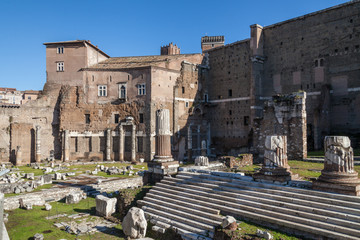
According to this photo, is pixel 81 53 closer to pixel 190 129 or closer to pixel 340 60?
pixel 190 129

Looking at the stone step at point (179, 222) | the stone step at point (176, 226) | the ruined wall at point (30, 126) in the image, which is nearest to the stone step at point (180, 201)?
the stone step at point (179, 222)

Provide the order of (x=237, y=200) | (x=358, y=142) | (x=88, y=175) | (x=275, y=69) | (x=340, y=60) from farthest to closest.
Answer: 1. (x=275, y=69)
2. (x=340, y=60)
3. (x=358, y=142)
4. (x=88, y=175)
5. (x=237, y=200)

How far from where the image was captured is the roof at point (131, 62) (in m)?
30.6

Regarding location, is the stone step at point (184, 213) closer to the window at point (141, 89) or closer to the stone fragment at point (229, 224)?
the stone fragment at point (229, 224)

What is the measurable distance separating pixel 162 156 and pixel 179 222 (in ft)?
17.3

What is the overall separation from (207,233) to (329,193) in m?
3.81

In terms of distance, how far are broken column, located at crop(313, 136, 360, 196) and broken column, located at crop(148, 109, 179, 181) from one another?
7.32m

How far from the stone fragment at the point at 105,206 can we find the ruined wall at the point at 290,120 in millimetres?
12996

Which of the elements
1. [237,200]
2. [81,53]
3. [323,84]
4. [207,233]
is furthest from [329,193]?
[81,53]

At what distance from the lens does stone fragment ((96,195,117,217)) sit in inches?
466

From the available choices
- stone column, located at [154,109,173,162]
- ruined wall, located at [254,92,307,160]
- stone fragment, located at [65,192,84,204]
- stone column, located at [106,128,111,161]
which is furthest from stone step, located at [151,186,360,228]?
stone column, located at [106,128,111,161]

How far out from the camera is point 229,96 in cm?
3266

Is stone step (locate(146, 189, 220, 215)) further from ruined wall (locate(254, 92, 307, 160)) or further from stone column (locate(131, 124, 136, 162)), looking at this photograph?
stone column (locate(131, 124, 136, 162))

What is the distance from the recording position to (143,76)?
29.6m
